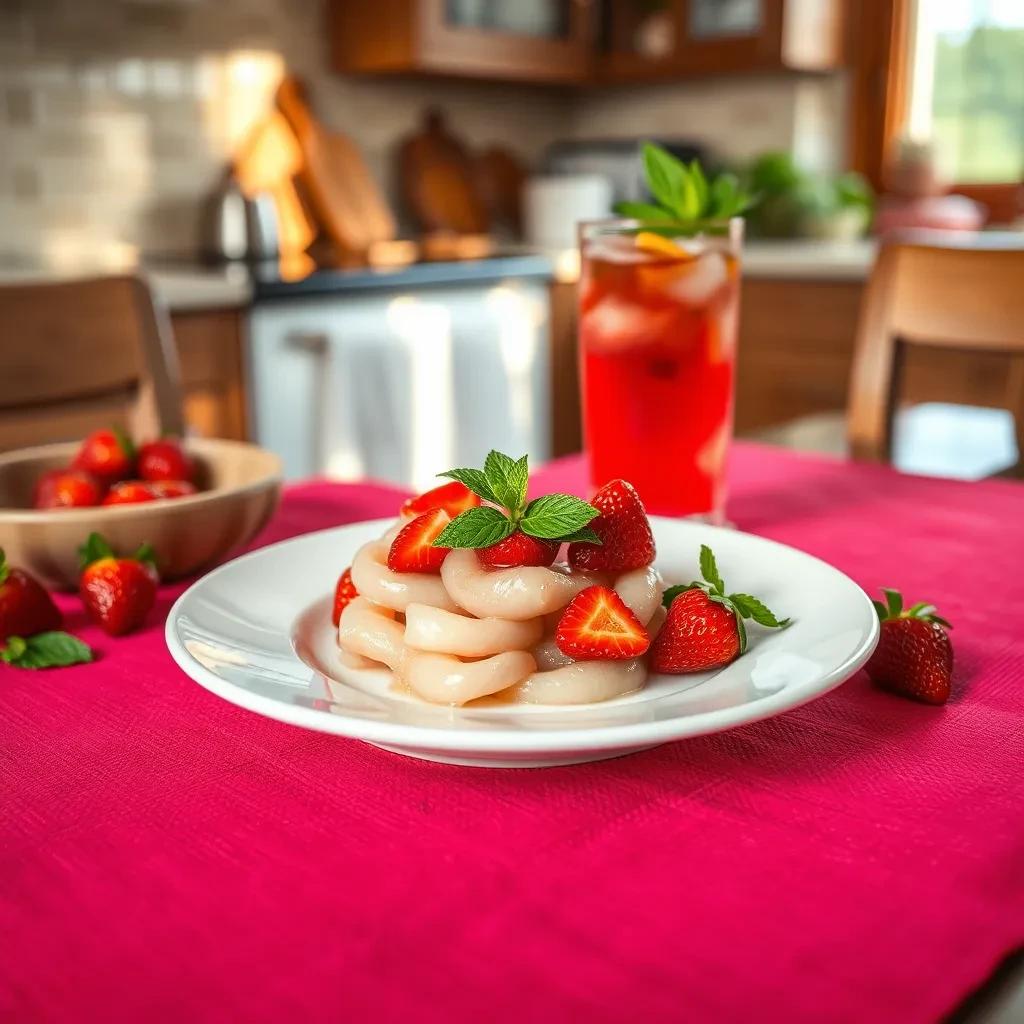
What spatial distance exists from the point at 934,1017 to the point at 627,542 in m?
0.28

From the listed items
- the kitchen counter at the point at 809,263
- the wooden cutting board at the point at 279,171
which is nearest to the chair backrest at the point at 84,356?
the kitchen counter at the point at 809,263

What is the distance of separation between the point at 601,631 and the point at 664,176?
0.50 meters

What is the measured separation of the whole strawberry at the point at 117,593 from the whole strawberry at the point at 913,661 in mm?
436

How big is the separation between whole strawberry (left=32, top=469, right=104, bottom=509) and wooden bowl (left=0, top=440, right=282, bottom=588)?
3 cm

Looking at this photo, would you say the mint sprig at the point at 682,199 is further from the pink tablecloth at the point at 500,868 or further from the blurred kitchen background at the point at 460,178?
the blurred kitchen background at the point at 460,178

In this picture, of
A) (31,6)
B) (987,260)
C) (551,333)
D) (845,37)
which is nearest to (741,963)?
(987,260)

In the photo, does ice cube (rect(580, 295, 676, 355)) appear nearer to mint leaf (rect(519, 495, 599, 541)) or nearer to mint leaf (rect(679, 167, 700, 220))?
mint leaf (rect(679, 167, 700, 220))

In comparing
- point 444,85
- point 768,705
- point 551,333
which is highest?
point 444,85

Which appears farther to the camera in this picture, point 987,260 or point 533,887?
point 987,260

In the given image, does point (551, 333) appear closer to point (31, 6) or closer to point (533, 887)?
point (31, 6)

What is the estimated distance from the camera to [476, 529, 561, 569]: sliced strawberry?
56 cm

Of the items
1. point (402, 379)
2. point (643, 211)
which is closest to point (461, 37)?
point (402, 379)

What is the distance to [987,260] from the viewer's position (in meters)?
1.46

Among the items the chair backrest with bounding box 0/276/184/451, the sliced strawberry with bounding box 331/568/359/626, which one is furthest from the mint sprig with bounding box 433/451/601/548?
the chair backrest with bounding box 0/276/184/451
